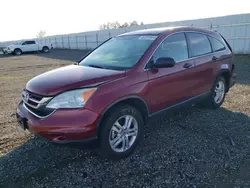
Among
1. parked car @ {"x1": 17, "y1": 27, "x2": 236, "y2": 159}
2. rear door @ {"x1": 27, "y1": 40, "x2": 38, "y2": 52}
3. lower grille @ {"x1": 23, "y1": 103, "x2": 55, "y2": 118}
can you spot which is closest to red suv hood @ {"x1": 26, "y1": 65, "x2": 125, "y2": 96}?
parked car @ {"x1": 17, "y1": 27, "x2": 236, "y2": 159}

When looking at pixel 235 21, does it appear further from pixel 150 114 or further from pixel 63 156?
pixel 63 156

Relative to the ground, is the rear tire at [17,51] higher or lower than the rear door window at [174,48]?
lower

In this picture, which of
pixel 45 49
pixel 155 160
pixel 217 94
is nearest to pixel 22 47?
pixel 45 49

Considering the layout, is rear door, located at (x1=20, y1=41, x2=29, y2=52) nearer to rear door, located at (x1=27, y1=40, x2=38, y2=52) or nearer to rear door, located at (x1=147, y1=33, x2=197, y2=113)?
rear door, located at (x1=27, y1=40, x2=38, y2=52)

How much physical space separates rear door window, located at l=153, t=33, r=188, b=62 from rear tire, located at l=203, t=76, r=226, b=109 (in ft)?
4.20

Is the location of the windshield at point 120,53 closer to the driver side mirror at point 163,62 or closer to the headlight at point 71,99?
the driver side mirror at point 163,62

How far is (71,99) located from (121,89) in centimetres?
67

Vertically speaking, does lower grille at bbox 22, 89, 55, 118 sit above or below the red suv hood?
below

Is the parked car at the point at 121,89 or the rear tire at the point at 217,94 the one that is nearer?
the parked car at the point at 121,89

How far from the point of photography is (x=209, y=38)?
478 centimetres

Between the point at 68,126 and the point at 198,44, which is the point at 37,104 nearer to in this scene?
the point at 68,126

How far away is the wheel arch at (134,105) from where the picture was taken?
292cm

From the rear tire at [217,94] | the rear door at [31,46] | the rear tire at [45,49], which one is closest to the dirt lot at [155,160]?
the rear tire at [217,94]

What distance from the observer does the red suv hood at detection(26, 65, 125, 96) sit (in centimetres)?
288
